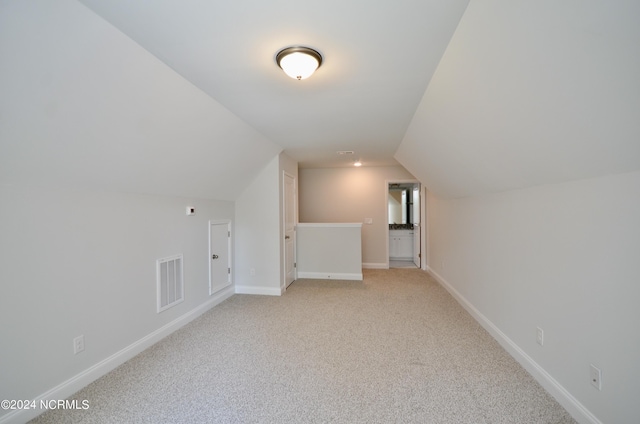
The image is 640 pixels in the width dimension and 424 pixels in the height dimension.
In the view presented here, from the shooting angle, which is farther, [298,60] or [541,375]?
[541,375]

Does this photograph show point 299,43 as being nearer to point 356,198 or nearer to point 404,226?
point 356,198

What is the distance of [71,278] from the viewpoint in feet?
6.69

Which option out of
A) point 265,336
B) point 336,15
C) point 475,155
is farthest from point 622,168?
point 265,336

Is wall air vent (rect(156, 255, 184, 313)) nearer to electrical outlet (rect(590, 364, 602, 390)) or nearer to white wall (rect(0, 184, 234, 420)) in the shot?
→ white wall (rect(0, 184, 234, 420))

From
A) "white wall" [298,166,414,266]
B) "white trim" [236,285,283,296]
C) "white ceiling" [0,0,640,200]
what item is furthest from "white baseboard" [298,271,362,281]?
"white ceiling" [0,0,640,200]

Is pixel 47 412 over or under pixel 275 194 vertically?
under

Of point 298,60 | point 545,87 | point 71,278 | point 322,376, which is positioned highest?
point 298,60

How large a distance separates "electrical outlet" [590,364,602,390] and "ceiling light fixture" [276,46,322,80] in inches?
97.2

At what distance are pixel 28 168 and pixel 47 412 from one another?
5.14 feet

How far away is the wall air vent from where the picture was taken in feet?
9.43

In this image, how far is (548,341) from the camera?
2.04 metres

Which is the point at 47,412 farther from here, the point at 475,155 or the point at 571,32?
the point at 475,155

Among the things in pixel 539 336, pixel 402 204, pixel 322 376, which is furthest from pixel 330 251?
pixel 539 336

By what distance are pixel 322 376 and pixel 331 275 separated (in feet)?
10.2
